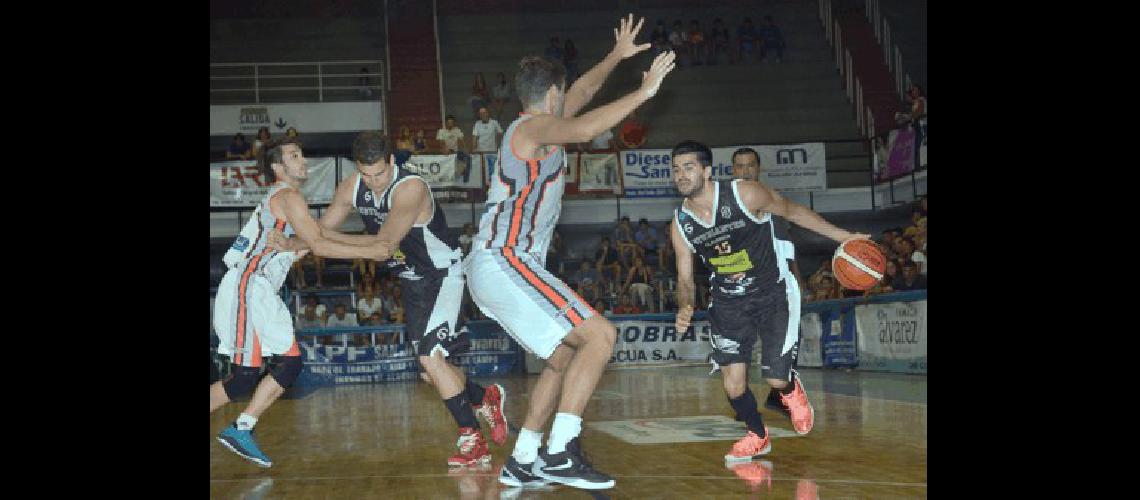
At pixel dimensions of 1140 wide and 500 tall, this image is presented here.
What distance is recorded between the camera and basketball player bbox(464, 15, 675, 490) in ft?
14.9

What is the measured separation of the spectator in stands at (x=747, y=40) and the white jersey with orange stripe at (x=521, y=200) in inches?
765

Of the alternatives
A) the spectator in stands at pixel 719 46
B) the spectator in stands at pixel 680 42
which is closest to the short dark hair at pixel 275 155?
the spectator in stands at pixel 680 42

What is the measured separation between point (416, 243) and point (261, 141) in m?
13.3

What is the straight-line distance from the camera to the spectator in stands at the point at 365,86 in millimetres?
20922

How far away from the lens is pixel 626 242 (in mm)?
18109

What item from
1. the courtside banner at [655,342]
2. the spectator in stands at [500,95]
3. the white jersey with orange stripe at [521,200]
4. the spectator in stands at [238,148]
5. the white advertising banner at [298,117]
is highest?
the spectator in stands at [500,95]

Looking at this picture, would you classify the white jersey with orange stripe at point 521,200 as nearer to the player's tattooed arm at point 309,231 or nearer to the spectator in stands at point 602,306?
the player's tattooed arm at point 309,231

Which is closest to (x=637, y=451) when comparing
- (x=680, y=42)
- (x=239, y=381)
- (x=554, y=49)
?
(x=239, y=381)

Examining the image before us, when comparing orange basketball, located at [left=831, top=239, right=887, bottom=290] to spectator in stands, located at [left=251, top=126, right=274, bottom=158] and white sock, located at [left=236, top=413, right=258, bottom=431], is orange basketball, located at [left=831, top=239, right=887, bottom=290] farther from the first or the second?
spectator in stands, located at [left=251, top=126, right=274, bottom=158]
